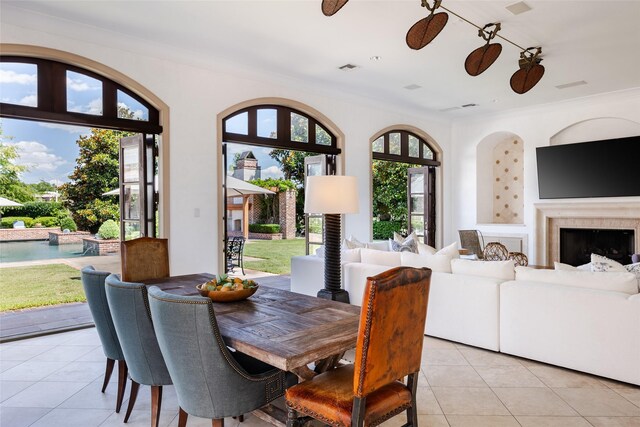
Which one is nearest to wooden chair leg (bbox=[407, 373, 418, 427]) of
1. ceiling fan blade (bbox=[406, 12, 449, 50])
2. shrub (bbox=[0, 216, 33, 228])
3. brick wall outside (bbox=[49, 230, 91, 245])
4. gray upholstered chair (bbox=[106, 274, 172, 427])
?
gray upholstered chair (bbox=[106, 274, 172, 427])

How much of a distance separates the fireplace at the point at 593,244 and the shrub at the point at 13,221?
11.6 metres

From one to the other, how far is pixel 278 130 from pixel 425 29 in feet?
10.7

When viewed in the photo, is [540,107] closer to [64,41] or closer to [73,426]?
[64,41]

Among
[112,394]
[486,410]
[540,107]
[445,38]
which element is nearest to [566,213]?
[540,107]

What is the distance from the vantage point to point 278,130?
612 centimetres

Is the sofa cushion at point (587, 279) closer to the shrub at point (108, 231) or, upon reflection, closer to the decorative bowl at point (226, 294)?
the decorative bowl at point (226, 294)

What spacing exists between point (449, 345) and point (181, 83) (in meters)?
4.17

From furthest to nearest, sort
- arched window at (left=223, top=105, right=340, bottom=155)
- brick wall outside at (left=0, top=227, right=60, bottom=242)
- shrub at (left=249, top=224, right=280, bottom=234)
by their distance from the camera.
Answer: shrub at (left=249, top=224, right=280, bottom=234) → brick wall outside at (left=0, top=227, right=60, bottom=242) → arched window at (left=223, top=105, right=340, bottom=155)

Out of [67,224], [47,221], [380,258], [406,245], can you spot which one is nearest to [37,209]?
[47,221]

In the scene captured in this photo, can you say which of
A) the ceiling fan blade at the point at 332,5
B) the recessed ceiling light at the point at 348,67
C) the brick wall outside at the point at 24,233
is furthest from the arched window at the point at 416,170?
the brick wall outside at the point at 24,233

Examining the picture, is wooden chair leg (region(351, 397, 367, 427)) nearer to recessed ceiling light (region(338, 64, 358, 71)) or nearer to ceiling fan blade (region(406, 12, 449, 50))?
ceiling fan blade (region(406, 12, 449, 50))

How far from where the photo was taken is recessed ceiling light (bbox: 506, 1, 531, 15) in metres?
3.86

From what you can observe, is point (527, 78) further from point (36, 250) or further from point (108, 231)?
point (36, 250)

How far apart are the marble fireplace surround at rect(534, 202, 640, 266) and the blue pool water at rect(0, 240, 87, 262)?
9.97 m
